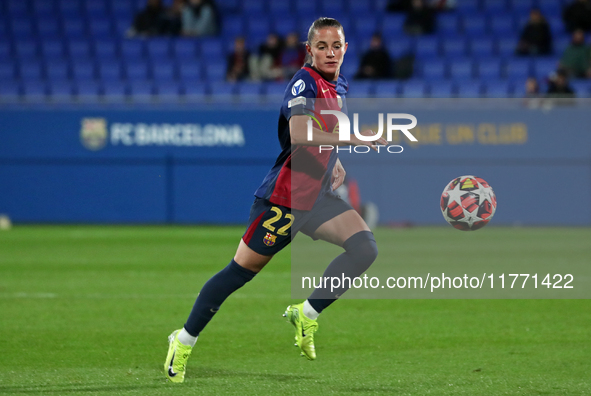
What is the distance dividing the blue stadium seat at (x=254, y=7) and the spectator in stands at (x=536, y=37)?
6.19m

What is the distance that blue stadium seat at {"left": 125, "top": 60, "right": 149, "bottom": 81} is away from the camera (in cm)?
1964

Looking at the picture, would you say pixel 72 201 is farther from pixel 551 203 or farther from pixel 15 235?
pixel 551 203

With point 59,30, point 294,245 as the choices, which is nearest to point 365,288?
point 294,245

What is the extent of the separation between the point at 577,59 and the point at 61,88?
37.1ft

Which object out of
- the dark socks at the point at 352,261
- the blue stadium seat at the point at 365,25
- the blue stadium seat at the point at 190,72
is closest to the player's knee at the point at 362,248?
the dark socks at the point at 352,261

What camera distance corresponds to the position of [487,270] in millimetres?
10109

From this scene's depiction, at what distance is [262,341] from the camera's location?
5906 millimetres

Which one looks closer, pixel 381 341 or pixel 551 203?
pixel 381 341

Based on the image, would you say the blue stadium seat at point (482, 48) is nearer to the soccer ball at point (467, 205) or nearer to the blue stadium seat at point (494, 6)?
the blue stadium seat at point (494, 6)

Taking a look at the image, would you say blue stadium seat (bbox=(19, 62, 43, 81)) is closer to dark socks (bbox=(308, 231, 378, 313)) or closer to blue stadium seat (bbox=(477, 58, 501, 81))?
blue stadium seat (bbox=(477, 58, 501, 81))

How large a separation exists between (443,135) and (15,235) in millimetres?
8457

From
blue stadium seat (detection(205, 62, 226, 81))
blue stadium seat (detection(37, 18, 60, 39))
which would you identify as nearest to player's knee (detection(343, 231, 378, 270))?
blue stadium seat (detection(205, 62, 226, 81))

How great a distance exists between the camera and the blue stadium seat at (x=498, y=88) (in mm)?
17938

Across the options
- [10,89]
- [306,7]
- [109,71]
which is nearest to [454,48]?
[306,7]
